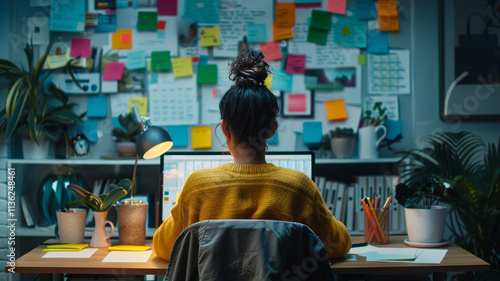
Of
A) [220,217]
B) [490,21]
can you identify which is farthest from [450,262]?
[490,21]

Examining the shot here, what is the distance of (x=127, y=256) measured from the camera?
159cm

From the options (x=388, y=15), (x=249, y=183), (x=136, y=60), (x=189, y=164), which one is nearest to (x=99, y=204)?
(x=189, y=164)

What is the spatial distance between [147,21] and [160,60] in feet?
0.79

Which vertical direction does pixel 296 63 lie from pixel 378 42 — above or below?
below

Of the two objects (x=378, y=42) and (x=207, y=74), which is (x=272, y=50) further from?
(x=378, y=42)

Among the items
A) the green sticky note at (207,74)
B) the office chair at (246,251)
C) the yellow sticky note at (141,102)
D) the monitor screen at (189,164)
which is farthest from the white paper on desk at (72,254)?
the green sticky note at (207,74)

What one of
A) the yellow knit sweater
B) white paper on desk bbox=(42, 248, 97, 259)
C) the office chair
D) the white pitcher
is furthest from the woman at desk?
the white pitcher

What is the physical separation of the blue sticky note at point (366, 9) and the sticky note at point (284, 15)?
1.26 ft

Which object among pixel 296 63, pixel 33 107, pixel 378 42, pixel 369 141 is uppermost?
pixel 378 42

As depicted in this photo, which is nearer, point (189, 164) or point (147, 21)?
point (189, 164)

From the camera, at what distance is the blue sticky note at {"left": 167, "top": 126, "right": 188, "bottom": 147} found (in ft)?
9.14

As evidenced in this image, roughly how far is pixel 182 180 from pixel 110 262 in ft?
1.45

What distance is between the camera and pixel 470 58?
273 centimetres

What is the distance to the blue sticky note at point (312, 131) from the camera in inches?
109
